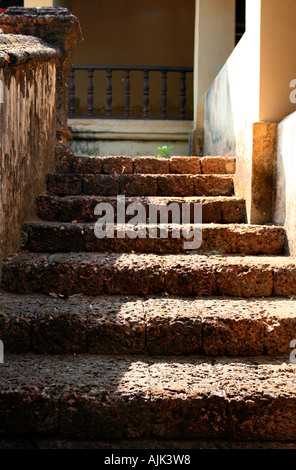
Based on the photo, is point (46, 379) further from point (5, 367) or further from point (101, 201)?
point (101, 201)

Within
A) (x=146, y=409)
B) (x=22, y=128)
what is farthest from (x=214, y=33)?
(x=146, y=409)

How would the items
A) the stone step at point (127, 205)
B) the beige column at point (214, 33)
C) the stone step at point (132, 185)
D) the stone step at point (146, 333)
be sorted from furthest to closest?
the beige column at point (214, 33), the stone step at point (132, 185), the stone step at point (127, 205), the stone step at point (146, 333)

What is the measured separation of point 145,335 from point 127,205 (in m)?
1.42

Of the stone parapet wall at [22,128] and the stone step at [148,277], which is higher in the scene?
the stone parapet wall at [22,128]

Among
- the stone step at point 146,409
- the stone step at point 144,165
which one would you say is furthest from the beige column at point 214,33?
the stone step at point 146,409

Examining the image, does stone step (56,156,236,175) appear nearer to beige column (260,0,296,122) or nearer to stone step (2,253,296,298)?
beige column (260,0,296,122)

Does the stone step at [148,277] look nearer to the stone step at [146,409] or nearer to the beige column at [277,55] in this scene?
the stone step at [146,409]

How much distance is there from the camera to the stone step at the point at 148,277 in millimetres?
2727

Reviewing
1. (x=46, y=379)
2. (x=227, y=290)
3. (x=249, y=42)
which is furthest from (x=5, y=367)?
(x=249, y=42)

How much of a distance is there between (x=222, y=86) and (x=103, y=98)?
5115 millimetres

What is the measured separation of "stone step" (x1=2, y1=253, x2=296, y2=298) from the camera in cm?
273

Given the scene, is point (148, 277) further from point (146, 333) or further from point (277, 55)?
point (277, 55)

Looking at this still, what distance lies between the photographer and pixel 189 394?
193cm

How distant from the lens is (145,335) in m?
2.35
